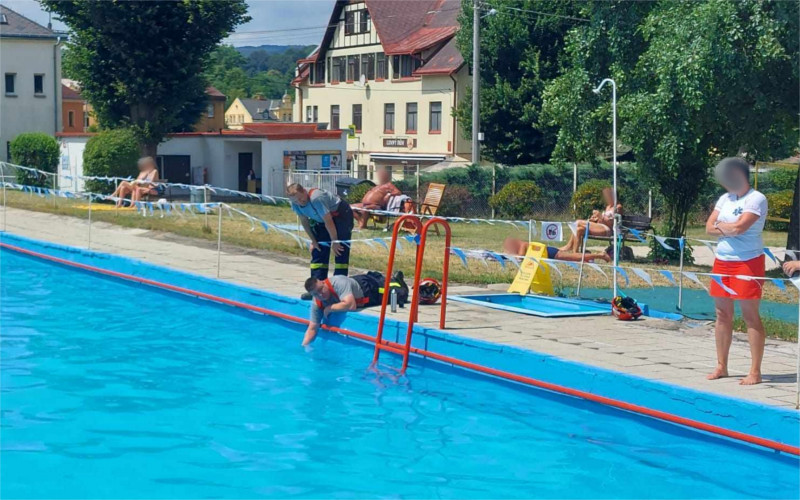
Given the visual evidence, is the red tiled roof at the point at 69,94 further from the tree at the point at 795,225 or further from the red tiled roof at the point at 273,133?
the tree at the point at 795,225


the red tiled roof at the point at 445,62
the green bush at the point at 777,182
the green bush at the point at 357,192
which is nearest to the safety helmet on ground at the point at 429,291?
the green bush at the point at 357,192

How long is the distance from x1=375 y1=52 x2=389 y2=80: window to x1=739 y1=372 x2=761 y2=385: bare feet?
48.4 metres

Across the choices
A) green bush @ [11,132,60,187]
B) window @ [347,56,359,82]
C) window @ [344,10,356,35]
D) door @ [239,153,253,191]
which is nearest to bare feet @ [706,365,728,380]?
door @ [239,153,253,191]

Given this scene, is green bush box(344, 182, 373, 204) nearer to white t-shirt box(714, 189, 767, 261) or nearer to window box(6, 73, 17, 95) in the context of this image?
white t-shirt box(714, 189, 767, 261)

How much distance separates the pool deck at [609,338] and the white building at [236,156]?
75.2 ft

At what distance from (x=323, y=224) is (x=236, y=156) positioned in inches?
1165

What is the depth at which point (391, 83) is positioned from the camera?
5469cm

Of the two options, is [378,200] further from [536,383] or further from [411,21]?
[411,21]

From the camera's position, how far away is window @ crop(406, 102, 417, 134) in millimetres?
53188

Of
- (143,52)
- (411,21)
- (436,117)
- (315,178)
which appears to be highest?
(411,21)

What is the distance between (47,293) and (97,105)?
2188cm

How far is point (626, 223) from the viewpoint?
2106cm

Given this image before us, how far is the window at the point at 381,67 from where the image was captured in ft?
181

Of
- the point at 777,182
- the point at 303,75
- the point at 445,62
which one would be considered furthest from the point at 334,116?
the point at 777,182
